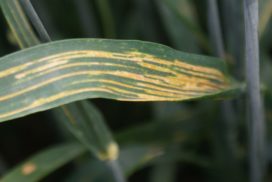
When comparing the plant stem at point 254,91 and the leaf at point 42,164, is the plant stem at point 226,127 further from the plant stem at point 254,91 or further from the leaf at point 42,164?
the leaf at point 42,164

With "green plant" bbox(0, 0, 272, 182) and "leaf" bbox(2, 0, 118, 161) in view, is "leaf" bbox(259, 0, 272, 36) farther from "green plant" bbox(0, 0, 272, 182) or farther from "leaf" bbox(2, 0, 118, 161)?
"leaf" bbox(2, 0, 118, 161)

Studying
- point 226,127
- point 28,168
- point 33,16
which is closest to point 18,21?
point 33,16

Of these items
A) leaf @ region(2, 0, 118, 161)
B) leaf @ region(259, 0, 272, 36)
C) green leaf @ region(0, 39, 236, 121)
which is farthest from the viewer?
leaf @ region(259, 0, 272, 36)

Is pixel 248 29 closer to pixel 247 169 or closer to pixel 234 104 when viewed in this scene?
pixel 234 104

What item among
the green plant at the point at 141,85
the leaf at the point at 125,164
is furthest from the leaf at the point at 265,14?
the leaf at the point at 125,164

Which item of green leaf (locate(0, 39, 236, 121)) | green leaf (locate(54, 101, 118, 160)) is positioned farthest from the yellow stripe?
green leaf (locate(54, 101, 118, 160))

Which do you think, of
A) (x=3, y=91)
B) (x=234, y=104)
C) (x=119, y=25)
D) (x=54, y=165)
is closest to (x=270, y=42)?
(x=234, y=104)

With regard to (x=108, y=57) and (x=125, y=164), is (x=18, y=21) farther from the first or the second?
(x=125, y=164)
